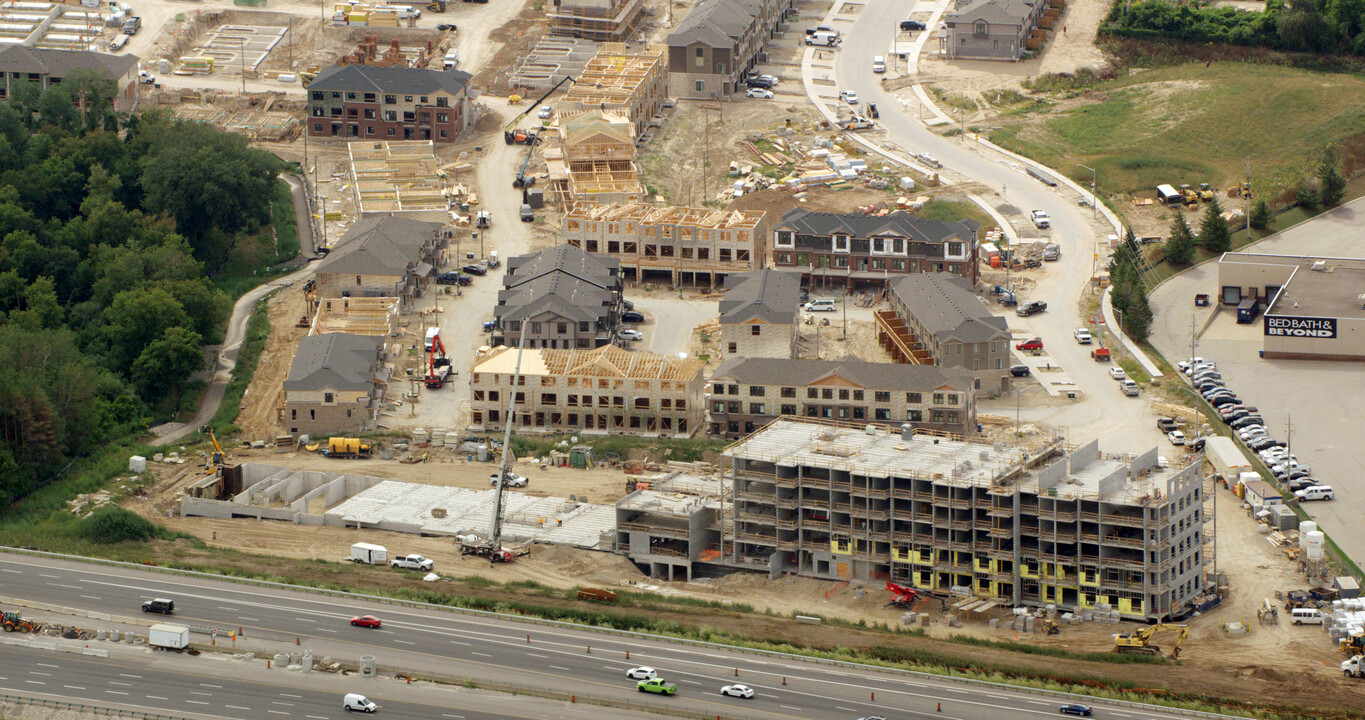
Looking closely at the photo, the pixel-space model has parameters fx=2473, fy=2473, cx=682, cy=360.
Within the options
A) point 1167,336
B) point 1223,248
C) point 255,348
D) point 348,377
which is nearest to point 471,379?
point 348,377

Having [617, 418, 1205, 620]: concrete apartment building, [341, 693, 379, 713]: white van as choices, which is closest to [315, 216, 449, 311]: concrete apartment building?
[617, 418, 1205, 620]: concrete apartment building

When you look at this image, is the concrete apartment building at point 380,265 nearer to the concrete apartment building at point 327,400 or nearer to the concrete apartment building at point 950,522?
the concrete apartment building at point 327,400

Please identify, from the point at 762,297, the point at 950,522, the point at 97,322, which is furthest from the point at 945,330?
the point at 97,322

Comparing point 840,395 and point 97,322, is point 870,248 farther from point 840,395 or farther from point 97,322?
point 97,322

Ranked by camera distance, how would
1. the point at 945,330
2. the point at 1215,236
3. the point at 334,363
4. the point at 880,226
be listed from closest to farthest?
the point at 334,363 < the point at 945,330 < the point at 880,226 < the point at 1215,236

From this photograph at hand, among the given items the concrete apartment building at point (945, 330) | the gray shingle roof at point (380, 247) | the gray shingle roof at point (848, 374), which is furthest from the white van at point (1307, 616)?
the gray shingle roof at point (380, 247)

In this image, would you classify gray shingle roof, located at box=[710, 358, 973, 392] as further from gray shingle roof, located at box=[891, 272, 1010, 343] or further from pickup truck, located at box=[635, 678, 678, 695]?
pickup truck, located at box=[635, 678, 678, 695]
